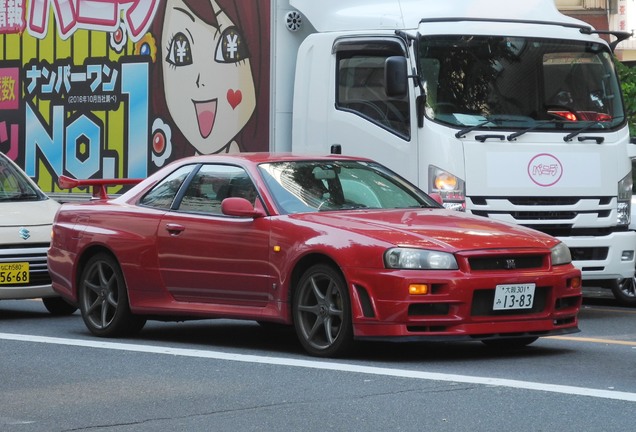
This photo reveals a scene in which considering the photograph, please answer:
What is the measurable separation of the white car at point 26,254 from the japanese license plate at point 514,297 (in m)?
5.18

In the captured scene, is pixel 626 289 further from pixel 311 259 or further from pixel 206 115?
pixel 311 259

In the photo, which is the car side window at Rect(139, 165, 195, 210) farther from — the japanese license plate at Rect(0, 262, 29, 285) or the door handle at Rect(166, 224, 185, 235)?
the japanese license plate at Rect(0, 262, 29, 285)

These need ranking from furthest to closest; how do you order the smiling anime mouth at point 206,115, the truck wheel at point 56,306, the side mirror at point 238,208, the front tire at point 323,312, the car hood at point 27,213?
the smiling anime mouth at point 206,115
the truck wheel at point 56,306
the car hood at point 27,213
the side mirror at point 238,208
the front tire at point 323,312

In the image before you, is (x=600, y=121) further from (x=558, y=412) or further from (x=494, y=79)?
(x=558, y=412)

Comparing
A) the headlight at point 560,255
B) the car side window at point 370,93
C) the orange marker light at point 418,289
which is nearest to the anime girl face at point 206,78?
the car side window at point 370,93

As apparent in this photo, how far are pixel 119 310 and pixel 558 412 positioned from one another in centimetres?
470

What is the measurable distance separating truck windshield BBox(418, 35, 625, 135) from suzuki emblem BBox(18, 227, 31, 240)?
12.1ft

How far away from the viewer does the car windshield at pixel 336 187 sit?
10.9 meters

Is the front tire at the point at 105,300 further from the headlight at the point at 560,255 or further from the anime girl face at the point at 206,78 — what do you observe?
the headlight at the point at 560,255

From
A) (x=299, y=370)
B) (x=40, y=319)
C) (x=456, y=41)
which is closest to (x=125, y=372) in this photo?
(x=299, y=370)

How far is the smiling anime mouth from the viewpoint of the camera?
49.5 feet

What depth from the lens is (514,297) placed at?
10.1 metres

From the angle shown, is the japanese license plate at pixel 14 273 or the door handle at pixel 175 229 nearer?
the door handle at pixel 175 229

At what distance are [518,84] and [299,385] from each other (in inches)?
223
